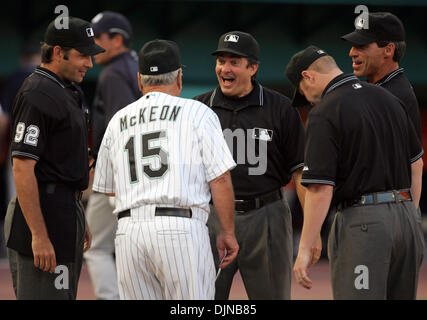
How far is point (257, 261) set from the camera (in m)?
5.89

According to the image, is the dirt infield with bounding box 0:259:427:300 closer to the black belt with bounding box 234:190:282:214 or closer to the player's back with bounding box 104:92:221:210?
the black belt with bounding box 234:190:282:214

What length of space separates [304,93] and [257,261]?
136 centimetres

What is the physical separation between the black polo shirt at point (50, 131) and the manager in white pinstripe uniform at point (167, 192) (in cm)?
36

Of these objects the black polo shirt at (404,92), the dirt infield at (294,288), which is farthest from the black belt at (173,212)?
the dirt infield at (294,288)

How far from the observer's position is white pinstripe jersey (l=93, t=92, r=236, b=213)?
4.63 metres

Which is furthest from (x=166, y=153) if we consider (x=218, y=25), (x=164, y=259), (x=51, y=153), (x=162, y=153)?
(x=218, y=25)

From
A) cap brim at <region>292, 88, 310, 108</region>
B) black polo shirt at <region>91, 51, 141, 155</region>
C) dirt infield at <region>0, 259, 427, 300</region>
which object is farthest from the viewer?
A: dirt infield at <region>0, 259, 427, 300</region>

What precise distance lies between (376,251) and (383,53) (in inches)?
64.9

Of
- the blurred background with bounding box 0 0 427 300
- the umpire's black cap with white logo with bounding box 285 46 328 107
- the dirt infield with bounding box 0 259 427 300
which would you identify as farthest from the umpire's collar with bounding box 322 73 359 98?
the blurred background with bounding box 0 0 427 300

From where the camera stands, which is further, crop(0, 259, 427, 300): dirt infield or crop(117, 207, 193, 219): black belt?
crop(0, 259, 427, 300): dirt infield

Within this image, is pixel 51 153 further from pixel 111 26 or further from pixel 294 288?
pixel 294 288

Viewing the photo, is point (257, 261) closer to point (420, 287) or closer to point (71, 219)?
point (71, 219)

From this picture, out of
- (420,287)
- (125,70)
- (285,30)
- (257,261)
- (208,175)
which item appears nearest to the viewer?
(208,175)
